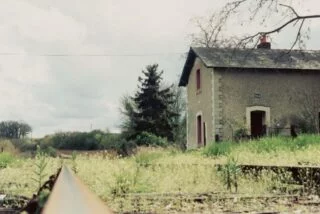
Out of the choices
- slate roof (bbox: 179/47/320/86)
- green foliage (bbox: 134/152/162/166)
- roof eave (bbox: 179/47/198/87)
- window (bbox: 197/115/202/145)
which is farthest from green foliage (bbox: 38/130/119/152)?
green foliage (bbox: 134/152/162/166)

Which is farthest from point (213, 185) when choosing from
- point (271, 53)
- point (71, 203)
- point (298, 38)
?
point (271, 53)

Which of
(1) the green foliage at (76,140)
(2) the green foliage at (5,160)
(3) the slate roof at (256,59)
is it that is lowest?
(2) the green foliage at (5,160)

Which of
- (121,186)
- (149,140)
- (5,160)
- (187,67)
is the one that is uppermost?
(187,67)

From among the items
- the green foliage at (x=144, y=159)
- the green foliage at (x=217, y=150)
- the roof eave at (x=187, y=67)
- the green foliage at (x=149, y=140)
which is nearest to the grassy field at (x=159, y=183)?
the green foliage at (x=144, y=159)

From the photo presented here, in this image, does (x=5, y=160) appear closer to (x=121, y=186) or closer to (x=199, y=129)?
(x=121, y=186)

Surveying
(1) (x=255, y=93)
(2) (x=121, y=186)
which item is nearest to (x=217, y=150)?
(1) (x=255, y=93)

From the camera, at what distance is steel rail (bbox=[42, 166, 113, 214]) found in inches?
40.8

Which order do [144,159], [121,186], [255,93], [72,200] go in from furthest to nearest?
1. [255,93]
2. [144,159]
3. [121,186]
4. [72,200]

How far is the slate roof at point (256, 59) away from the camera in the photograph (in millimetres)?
33312

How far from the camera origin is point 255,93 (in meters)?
33.5

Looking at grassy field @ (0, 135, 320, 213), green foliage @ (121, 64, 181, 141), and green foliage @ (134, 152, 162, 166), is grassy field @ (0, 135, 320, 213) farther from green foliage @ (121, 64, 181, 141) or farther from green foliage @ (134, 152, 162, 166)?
green foliage @ (121, 64, 181, 141)

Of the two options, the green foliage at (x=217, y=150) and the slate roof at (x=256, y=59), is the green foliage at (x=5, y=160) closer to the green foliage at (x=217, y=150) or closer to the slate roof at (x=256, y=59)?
the green foliage at (x=217, y=150)

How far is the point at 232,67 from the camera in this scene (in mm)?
33188

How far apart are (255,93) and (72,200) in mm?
32923
